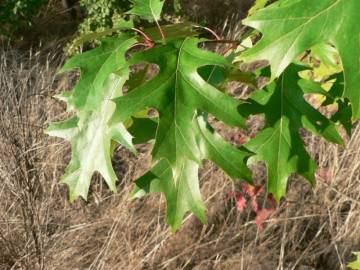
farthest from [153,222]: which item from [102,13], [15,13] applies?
[15,13]

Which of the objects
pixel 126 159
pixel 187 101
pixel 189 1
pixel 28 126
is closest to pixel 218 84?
pixel 187 101

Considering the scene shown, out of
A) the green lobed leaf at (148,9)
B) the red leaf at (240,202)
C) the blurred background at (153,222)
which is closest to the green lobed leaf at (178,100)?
the green lobed leaf at (148,9)

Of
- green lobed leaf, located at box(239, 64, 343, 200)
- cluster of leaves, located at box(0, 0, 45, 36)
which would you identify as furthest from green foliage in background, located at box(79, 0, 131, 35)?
green lobed leaf, located at box(239, 64, 343, 200)

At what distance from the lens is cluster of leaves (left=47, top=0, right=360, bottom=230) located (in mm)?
954

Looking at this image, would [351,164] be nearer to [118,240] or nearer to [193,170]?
[118,240]

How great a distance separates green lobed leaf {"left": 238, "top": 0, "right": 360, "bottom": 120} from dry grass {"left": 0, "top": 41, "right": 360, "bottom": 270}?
1.80 metres

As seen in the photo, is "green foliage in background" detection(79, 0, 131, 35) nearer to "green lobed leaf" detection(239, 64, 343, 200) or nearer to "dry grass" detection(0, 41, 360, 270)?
"dry grass" detection(0, 41, 360, 270)

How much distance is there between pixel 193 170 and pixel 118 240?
179 centimetres

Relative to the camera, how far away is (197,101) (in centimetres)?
112

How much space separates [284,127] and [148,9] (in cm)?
45

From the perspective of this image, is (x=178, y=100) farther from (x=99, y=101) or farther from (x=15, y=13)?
(x=15, y=13)

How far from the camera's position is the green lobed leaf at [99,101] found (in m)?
1.22

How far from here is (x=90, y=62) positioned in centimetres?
124

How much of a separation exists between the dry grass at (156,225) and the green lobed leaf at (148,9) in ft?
4.65
